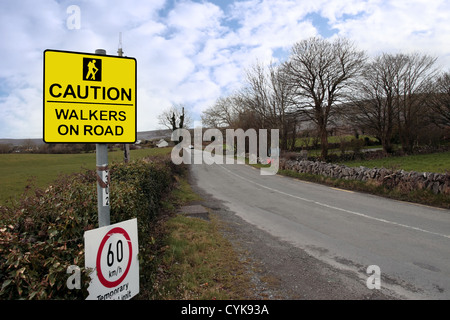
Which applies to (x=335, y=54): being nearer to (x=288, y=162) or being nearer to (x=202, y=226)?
(x=288, y=162)

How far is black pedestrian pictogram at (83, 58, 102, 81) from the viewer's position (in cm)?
224

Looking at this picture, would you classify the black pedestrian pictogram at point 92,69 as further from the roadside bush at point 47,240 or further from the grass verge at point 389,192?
the grass verge at point 389,192

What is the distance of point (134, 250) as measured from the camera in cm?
273

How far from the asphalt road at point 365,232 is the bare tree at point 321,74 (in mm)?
15877

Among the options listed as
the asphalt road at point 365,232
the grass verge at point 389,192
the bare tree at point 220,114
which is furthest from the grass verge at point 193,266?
the bare tree at point 220,114

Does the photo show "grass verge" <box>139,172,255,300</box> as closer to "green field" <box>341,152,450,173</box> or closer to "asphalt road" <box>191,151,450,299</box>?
"asphalt road" <box>191,151,450,299</box>

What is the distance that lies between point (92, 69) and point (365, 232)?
6.96 meters

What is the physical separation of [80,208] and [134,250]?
1.45m

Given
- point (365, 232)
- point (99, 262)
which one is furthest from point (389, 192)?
point (99, 262)

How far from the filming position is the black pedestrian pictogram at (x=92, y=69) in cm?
224

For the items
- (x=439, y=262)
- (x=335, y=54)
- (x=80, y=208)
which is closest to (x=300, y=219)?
(x=439, y=262)

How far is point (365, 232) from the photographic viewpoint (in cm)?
685

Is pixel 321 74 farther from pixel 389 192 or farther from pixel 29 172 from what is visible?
pixel 29 172

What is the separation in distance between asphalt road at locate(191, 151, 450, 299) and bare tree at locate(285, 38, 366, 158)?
15.9m
